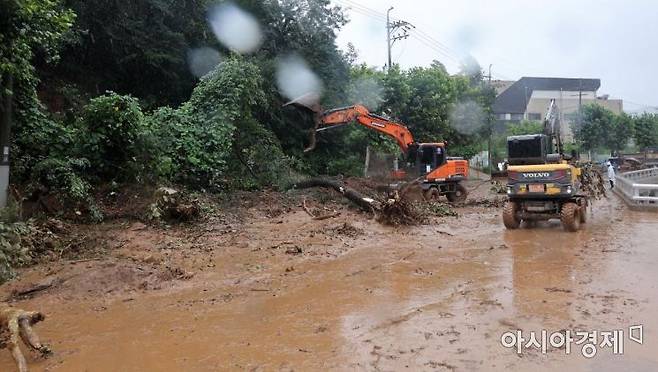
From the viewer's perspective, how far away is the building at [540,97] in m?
73.2

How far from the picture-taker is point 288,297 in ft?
25.3

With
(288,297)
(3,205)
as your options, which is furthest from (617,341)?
(3,205)

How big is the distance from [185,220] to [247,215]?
2.05 metres

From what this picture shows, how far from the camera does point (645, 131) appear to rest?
183 feet

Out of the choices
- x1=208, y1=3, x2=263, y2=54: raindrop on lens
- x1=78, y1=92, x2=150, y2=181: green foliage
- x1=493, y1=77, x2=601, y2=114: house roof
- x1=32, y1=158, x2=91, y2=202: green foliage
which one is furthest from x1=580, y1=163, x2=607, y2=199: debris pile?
x1=493, y1=77, x2=601, y2=114: house roof

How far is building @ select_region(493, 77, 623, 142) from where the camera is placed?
240ft

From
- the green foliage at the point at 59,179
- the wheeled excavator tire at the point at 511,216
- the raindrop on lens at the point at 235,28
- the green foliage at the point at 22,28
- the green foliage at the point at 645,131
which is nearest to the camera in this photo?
the green foliage at the point at 22,28

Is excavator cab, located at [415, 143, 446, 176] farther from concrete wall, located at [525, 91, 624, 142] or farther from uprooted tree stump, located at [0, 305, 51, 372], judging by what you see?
concrete wall, located at [525, 91, 624, 142]

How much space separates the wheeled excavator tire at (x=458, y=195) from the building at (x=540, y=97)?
49280 mm

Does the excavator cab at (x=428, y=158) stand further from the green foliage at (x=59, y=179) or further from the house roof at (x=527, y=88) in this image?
the house roof at (x=527, y=88)

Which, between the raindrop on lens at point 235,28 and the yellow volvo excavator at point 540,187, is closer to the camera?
the yellow volvo excavator at point 540,187

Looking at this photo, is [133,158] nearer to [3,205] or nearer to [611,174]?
[3,205]

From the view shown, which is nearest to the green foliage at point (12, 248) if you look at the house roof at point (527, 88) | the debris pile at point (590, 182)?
the debris pile at point (590, 182)

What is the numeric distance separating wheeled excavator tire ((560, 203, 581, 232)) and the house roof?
62454mm
